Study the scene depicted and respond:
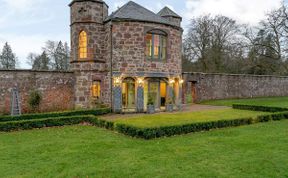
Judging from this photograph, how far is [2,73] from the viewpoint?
15.8 meters

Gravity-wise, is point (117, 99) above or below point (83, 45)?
below

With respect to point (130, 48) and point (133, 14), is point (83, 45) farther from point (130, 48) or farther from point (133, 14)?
point (133, 14)

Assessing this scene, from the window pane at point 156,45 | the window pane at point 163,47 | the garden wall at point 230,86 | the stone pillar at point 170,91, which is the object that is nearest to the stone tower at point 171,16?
the window pane at point 163,47

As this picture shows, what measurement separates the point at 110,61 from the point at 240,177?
42.9 ft

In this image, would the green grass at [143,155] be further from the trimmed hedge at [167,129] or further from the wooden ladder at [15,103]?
the wooden ladder at [15,103]

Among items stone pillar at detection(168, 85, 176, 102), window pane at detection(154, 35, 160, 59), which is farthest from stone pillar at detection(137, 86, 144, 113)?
window pane at detection(154, 35, 160, 59)

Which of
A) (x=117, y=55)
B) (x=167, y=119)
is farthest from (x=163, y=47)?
(x=167, y=119)

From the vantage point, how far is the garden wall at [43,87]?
1586cm

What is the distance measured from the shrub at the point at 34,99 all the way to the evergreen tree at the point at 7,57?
36383 millimetres

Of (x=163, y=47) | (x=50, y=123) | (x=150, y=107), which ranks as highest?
(x=163, y=47)

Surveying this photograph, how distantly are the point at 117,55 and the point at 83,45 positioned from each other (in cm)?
251

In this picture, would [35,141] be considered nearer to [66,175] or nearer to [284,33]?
[66,175]

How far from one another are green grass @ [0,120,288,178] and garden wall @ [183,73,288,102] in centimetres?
1475

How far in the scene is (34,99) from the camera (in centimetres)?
1617
